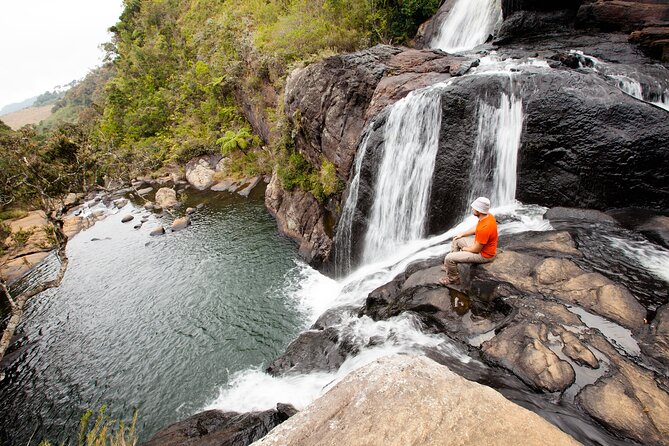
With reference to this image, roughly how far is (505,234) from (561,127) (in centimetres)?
315

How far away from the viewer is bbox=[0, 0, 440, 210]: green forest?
1382 centimetres

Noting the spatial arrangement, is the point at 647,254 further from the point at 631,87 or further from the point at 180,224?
the point at 180,224

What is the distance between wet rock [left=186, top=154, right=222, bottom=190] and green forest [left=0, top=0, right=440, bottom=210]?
87cm

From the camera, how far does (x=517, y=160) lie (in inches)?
335

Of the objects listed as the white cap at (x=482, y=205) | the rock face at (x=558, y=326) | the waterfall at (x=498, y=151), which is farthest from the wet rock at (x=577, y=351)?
the waterfall at (x=498, y=151)

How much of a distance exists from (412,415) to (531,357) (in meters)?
2.42

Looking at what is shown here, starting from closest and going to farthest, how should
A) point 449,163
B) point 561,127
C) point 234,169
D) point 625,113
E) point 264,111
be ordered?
point 625,113
point 561,127
point 449,163
point 264,111
point 234,169

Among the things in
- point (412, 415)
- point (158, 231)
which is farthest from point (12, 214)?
point (412, 415)

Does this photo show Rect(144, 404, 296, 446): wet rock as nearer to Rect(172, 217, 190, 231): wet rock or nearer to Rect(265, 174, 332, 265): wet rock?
Rect(265, 174, 332, 265): wet rock

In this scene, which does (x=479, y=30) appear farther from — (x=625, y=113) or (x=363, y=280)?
(x=363, y=280)

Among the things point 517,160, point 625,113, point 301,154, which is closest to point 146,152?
point 301,154

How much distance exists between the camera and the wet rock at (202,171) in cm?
2483

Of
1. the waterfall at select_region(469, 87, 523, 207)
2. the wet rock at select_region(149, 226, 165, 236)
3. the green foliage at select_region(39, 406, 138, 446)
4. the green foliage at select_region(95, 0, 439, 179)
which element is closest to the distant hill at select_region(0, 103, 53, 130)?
the green foliage at select_region(95, 0, 439, 179)

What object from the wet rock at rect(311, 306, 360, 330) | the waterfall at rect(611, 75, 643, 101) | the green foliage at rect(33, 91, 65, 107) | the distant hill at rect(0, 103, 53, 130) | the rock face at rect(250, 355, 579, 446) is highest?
the green foliage at rect(33, 91, 65, 107)
